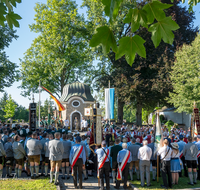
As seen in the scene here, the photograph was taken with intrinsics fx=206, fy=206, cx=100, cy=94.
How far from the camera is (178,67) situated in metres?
24.0

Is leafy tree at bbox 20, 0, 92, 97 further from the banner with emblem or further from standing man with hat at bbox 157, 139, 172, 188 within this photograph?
standing man with hat at bbox 157, 139, 172, 188

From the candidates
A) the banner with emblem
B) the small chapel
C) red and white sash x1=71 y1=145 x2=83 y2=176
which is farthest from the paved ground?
the small chapel

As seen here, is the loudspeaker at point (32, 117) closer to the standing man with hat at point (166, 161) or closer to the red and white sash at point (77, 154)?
the red and white sash at point (77, 154)

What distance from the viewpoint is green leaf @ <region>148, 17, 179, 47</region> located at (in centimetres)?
226

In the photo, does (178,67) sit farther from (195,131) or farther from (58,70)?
(58,70)

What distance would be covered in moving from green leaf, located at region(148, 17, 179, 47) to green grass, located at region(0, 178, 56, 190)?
22.8 ft

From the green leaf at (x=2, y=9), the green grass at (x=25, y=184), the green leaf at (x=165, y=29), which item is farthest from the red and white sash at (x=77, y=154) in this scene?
the green leaf at (x=165, y=29)

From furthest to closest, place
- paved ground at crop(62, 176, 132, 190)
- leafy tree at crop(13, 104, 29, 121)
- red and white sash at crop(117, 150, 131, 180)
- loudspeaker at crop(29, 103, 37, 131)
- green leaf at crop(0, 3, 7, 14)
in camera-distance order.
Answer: leafy tree at crop(13, 104, 29, 121), loudspeaker at crop(29, 103, 37, 131), paved ground at crop(62, 176, 132, 190), red and white sash at crop(117, 150, 131, 180), green leaf at crop(0, 3, 7, 14)

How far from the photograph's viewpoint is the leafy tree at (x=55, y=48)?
34812 mm

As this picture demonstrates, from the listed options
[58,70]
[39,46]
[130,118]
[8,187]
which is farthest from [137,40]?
[130,118]

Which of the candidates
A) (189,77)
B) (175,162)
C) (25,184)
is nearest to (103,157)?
(175,162)

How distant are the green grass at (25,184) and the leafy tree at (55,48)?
26623 millimetres

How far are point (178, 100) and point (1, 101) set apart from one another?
6169cm

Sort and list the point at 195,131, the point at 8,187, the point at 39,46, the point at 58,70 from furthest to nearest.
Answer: the point at 39,46, the point at 58,70, the point at 195,131, the point at 8,187
